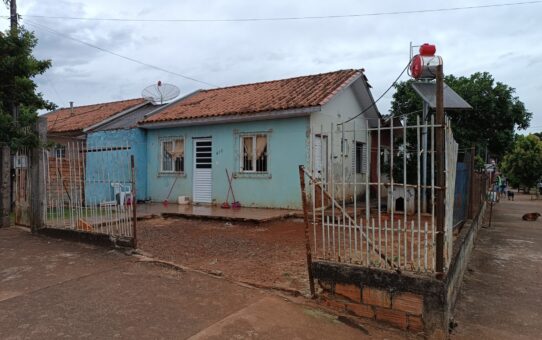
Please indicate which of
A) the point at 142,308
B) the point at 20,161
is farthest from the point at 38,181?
the point at 142,308

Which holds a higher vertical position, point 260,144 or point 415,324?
point 260,144

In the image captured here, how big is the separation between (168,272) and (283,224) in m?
4.77

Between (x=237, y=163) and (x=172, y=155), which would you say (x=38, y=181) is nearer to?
(x=237, y=163)

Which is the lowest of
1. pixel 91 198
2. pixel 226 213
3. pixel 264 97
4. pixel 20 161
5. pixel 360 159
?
pixel 226 213

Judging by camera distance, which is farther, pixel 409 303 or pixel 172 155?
pixel 172 155

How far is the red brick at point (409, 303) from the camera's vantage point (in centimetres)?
377

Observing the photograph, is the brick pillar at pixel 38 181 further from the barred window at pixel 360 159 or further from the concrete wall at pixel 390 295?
the barred window at pixel 360 159

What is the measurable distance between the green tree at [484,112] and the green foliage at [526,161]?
10.8m

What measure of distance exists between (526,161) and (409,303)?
2939cm

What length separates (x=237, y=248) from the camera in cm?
708

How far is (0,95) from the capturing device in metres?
8.68

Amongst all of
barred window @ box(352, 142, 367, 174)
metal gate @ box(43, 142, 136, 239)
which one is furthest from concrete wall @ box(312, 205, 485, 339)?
barred window @ box(352, 142, 367, 174)

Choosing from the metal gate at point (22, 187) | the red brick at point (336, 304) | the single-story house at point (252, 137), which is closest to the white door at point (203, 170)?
the single-story house at point (252, 137)

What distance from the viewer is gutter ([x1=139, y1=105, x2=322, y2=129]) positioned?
428 inches
